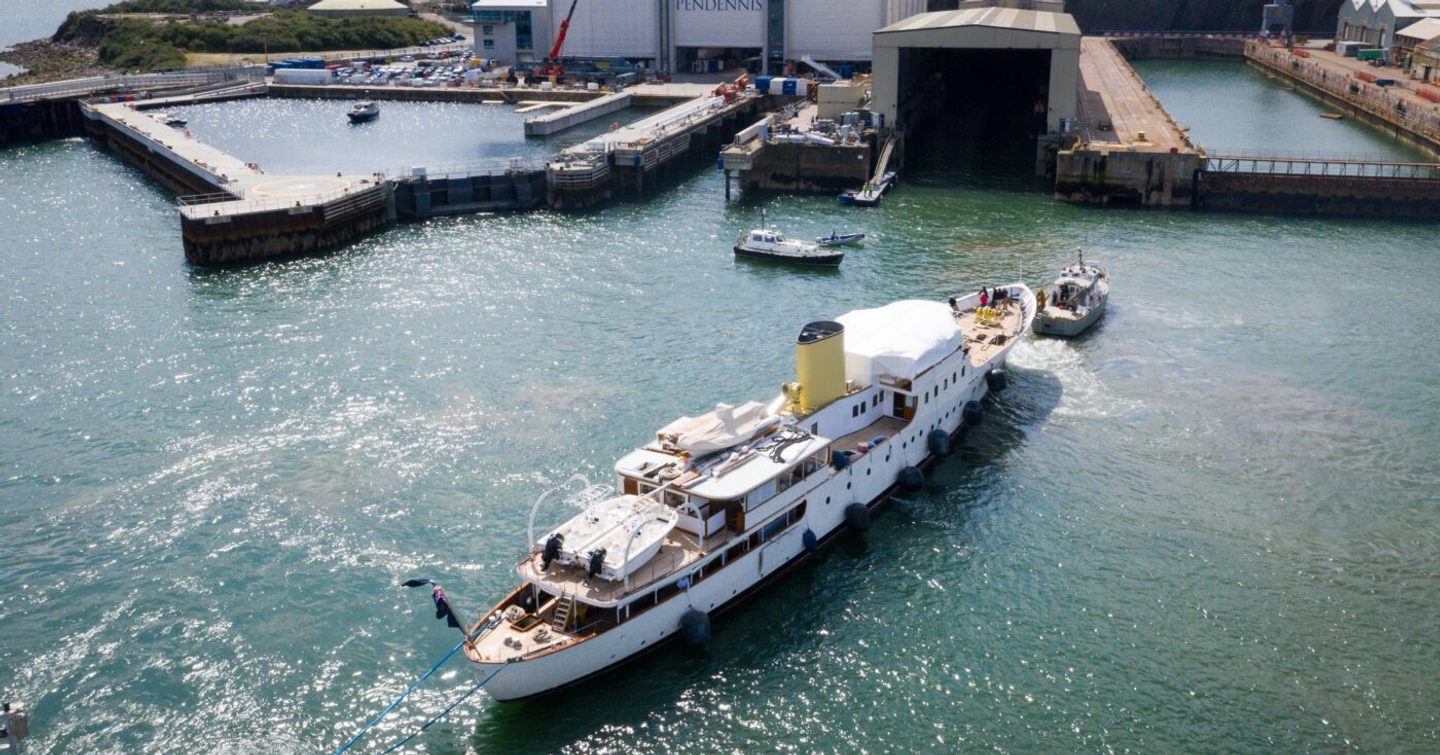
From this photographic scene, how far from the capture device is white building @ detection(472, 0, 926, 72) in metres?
132

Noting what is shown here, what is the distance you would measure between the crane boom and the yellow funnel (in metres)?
113

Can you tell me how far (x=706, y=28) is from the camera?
137500 mm

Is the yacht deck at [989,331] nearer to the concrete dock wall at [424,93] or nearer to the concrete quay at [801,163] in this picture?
the concrete quay at [801,163]

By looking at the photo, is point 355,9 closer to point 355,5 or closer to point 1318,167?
point 355,5

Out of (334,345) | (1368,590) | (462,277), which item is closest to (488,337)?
(334,345)

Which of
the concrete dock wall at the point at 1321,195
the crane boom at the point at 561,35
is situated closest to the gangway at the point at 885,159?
the concrete dock wall at the point at 1321,195

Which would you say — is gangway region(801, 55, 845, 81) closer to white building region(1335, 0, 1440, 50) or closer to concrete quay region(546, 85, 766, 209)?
concrete quay region(546, 85, 766, 209)

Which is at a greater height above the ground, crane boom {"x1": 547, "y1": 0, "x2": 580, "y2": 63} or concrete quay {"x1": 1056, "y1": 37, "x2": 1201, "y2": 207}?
crane boom {"x1": 547, "y1": 0, "x2": 580, "y2": 63}

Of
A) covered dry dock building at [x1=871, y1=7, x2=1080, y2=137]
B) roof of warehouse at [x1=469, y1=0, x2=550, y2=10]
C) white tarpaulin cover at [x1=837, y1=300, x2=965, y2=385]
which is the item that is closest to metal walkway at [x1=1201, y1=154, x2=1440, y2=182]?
covered dry dock building at [x1=871, y1=7, x2=1080, y2=137]

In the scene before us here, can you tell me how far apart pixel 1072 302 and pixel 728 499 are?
29.5 metres

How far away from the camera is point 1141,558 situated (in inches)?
1427

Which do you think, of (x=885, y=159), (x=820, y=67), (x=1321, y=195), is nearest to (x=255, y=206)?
(x=885, y=159)

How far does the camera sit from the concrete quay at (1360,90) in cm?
9981

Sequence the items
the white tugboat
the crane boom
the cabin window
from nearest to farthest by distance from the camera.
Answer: the white tugboat → the cabin window → the crane boom
